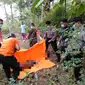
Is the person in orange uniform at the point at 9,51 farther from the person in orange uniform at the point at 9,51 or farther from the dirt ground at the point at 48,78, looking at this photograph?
the dirt ground at the point at 48,78

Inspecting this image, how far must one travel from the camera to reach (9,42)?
20.8ft

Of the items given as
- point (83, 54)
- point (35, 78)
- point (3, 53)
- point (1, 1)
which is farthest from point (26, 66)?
point (1, 1)

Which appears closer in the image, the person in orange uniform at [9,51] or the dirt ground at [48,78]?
the person in orange uniform at [9,51]

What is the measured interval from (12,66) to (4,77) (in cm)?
88

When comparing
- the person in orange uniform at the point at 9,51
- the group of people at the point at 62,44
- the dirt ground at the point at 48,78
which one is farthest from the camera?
the dirt ground at the point at 48,78

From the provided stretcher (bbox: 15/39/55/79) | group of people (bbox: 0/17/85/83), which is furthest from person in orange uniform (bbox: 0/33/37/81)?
stretcher (bbox: 15/39/55/79)

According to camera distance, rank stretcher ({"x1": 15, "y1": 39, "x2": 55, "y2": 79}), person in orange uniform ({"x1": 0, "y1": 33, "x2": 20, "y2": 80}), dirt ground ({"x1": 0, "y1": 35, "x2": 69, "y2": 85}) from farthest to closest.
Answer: stretcher ({"x1": 15, "y1": 39, "x2": 55, "y2": 79}) < dirt ground ({"x1": 0, "y1": 35, "x2": 69, "y2": 85}) < person in orange uniform ({"x1": 0, "y1": 33, "x2": 20, "y2": 80})

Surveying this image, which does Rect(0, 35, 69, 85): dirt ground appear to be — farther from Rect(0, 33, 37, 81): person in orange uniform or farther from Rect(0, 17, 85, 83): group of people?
Rect(0, 33, 37, 81): person in orange uniform


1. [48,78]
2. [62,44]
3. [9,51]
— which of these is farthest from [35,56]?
[9,51]

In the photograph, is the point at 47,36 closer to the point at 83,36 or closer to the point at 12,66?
the point at 12,66

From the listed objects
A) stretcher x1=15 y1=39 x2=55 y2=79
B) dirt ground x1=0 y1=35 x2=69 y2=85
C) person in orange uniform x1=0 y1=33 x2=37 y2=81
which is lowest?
dirt ground x1=0 y1=35 x2=69 y2=85

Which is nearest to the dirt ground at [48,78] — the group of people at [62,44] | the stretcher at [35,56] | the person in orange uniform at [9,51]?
the stretcher at [35,56]

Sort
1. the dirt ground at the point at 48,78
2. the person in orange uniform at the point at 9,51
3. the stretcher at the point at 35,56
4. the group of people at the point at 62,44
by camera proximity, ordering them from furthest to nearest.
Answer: the stretcher at the point at 35,56 < the dirt ground at the point at 48,78 < the person in orange uniform at the point at 9,51 < the group of people at the point at 62,44

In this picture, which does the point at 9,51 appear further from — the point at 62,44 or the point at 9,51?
the point at 62,44
